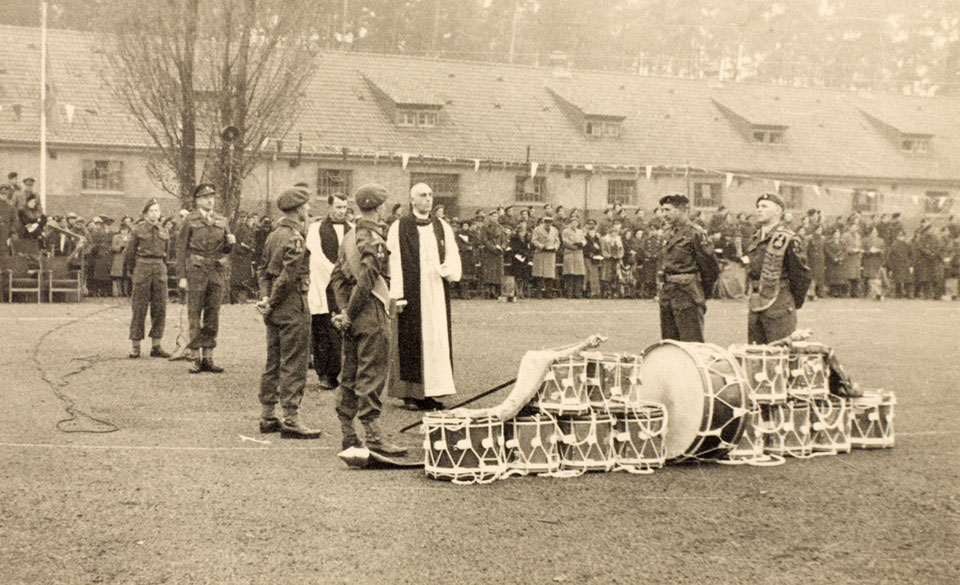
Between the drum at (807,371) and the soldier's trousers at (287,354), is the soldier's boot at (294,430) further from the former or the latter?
the drum at (807,371)

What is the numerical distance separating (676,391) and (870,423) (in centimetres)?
183

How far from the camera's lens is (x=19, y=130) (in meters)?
30.5

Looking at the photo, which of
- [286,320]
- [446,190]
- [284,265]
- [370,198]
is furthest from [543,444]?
[446,190]

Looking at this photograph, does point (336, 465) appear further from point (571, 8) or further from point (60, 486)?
point (571, 8)

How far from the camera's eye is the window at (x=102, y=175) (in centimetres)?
3153

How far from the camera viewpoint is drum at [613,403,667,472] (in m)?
7.67

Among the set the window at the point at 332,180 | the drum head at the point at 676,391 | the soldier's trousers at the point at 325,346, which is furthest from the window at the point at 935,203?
the drum head at the point at 676,391

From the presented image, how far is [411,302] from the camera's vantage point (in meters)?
10.3

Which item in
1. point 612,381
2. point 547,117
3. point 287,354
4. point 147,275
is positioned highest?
point 547,117

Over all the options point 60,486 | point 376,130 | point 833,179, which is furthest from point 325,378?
point 833,179

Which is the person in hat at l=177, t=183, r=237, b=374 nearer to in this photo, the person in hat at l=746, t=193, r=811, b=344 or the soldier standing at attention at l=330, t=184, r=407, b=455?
the soldier standing at attention at l=330, t=184, r=407, b=455

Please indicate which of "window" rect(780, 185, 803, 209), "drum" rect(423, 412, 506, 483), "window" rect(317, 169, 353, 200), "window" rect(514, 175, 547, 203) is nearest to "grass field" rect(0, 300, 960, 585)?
"drum" rect(423, 412, 506, 483)

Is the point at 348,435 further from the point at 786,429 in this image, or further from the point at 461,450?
the point at 786,429

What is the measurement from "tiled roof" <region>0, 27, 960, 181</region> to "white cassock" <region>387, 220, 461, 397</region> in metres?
21.2
